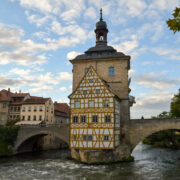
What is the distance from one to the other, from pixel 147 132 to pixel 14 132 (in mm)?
21392

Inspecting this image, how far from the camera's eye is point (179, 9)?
634 centimetres

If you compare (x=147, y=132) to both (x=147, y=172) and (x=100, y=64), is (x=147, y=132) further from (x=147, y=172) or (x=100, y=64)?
(x=100, y=64)

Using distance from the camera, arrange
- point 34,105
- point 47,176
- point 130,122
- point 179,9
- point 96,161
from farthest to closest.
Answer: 1. point 34,105
2. point 130,122
3. point 96,161
4. point 47,176
5. point 179,9

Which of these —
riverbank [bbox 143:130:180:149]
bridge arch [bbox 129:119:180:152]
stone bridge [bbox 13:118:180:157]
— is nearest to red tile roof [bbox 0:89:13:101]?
stone bridge [bbox 13:118:180:157]

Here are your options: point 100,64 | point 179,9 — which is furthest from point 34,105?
point 179,9

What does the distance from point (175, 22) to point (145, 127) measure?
2306 centimetres

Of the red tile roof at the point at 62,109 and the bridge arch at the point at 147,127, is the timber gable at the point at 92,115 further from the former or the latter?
the red tile roof at the point at 62,109

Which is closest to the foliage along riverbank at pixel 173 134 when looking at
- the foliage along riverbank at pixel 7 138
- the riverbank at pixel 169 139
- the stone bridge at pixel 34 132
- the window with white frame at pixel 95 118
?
the riverbank at pixel 169 139

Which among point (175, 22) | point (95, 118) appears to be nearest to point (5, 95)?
point (95, 118)

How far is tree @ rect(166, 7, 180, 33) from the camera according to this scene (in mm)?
6251

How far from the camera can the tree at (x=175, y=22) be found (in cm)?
625

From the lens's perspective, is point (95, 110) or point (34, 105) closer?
point (95, 110)

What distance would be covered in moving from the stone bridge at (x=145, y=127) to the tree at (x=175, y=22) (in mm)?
22428

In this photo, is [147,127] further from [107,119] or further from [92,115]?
[92,115]
